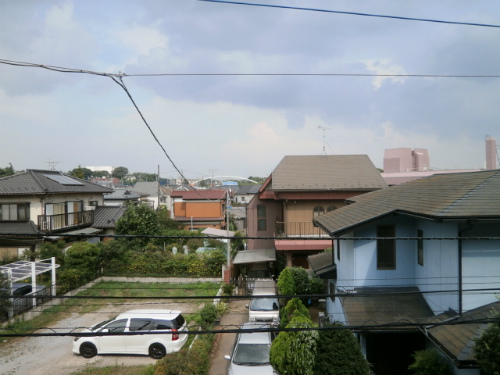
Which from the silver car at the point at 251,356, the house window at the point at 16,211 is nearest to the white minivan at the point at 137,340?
the silver car at the point at 251,356

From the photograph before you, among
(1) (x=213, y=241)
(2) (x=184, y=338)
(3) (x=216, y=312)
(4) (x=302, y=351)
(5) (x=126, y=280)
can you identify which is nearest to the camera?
(4) (x=302, y=351)

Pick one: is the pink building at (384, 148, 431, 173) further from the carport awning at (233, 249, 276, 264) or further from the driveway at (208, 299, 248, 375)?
the driveway at (208, 299, 248, 375)

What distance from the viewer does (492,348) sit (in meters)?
5.88

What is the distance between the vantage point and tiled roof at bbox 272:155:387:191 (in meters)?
19.0

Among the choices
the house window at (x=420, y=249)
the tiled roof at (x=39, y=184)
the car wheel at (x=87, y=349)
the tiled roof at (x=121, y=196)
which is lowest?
the car wheel at (x=87, y=349)

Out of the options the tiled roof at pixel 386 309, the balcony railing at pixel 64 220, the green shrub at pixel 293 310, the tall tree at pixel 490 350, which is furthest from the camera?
the balcony railing at pixel 64 220

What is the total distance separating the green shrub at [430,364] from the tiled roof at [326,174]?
11.6 metres

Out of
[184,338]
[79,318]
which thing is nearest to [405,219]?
[184,338]

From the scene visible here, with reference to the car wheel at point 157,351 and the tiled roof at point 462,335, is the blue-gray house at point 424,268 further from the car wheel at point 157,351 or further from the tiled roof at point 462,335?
the car wheel at point 157,351

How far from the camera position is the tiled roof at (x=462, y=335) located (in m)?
6.69

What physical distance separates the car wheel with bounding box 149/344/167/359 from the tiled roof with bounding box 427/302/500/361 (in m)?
6.61

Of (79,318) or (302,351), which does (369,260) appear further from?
(79,318)

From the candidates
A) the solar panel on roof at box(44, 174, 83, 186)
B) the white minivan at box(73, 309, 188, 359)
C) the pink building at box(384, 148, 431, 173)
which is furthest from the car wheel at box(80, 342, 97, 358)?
the pink building at box(384, 148, 431, 173)

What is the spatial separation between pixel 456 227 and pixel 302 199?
10945 mm
